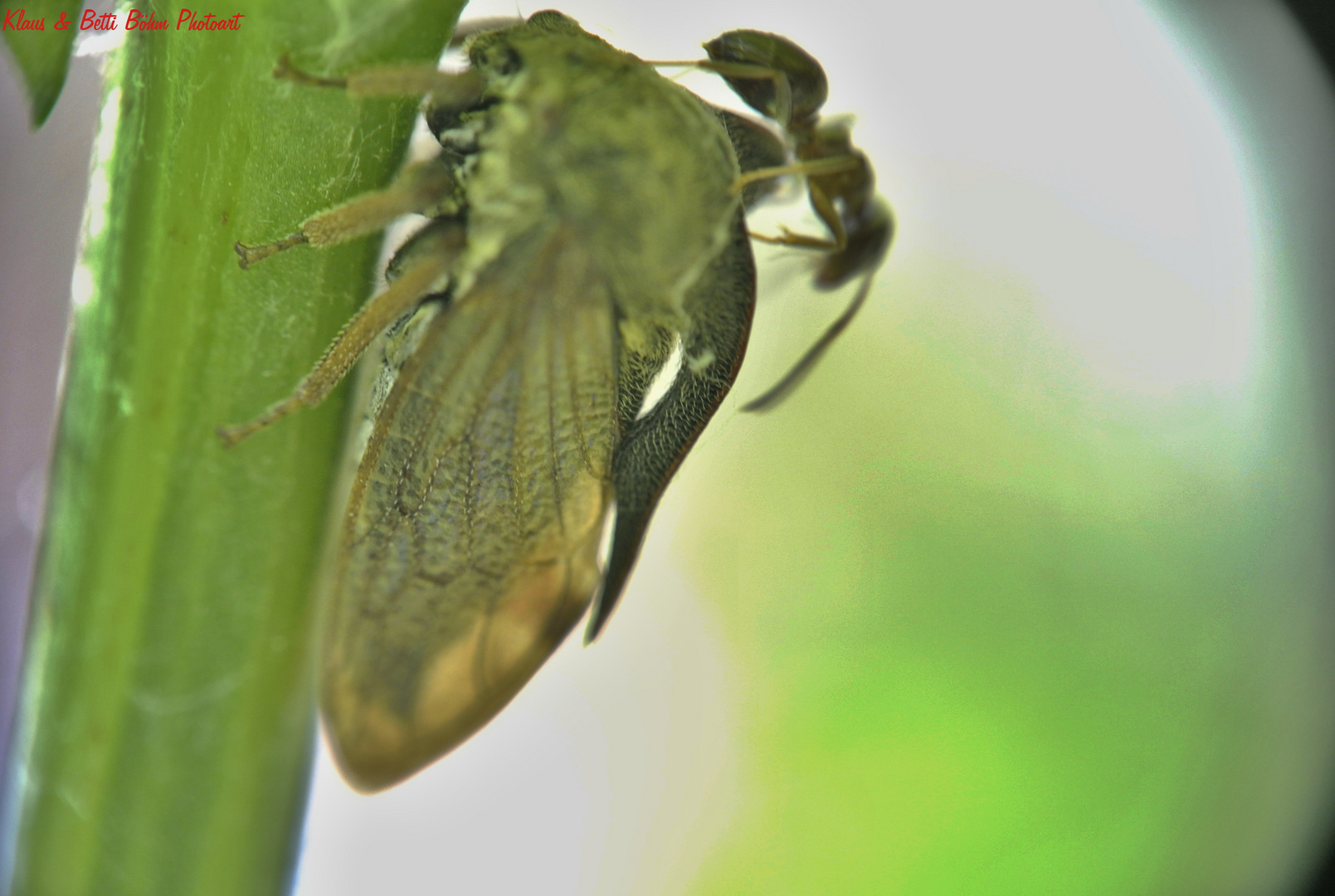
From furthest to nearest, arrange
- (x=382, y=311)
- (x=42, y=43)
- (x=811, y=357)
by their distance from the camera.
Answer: (x=811, y=357) < (x=382, y=311) < (x=42, y=43)

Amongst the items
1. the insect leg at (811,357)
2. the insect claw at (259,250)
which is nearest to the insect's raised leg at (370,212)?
the insect claw at (259,250)

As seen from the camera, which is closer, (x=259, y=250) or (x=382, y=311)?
(x=259, y=250)

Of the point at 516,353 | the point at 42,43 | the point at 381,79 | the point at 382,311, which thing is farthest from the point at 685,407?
the point at 42,43

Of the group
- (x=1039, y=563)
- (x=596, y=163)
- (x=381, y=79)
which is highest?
(x=381, y=79)

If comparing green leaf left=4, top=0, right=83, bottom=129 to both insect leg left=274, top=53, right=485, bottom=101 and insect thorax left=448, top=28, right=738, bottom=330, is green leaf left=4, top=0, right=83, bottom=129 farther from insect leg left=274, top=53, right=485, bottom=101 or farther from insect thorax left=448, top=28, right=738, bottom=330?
insect thorax left=448, top=28, right=738, bottom=330

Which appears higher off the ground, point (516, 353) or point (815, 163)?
point (815, 163)

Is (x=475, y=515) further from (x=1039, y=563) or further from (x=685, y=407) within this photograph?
(x=1039, y=563)

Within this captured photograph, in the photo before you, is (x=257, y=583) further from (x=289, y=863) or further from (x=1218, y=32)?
(x=1218, y=32)

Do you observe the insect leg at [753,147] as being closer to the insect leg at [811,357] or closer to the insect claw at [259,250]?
the insect leg at [811,357]
